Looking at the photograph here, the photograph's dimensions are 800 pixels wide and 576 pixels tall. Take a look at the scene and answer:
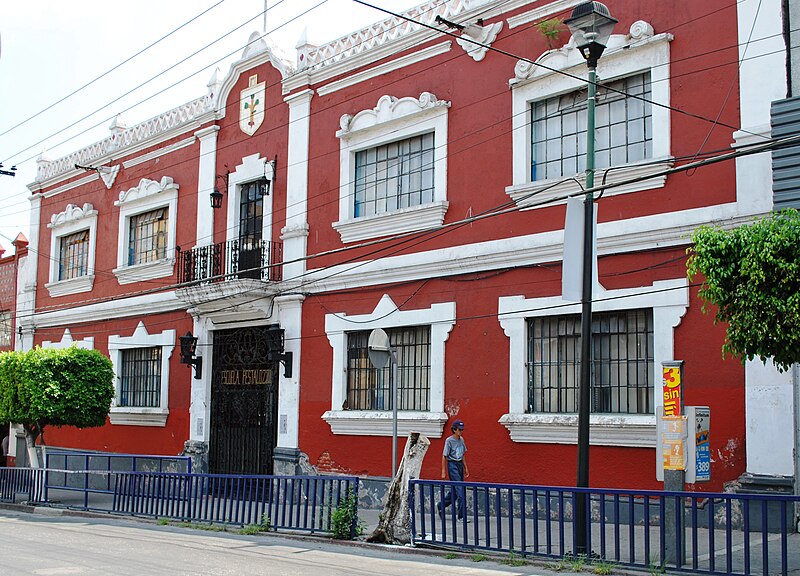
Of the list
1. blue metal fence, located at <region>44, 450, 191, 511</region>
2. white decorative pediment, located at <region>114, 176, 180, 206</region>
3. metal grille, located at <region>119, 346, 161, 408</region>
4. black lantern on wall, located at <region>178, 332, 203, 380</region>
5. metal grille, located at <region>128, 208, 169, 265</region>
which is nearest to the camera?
blue metal fence, located at <region>44, 450, 191, 511</region>

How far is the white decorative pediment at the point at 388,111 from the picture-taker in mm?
17564

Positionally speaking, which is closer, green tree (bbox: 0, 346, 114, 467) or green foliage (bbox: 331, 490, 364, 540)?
green foliage (bbox: 331, 490, 364, 540)

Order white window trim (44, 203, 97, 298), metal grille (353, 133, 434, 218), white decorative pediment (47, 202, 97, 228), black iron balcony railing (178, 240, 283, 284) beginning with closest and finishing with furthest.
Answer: metal grille (353, 133, 434, 218), black iron balcony railing (178, 240, 283, 284), white window trim (44, 203, 97, 298), white decorative pediment (47, 202, 97, 228)

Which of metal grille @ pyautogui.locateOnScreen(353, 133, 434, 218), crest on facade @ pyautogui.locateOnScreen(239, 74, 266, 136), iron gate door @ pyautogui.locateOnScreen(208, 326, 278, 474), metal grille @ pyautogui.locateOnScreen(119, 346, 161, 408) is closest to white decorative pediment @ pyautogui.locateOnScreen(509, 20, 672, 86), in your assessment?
metal grille @ pyautogui.locateOnScreen(353, 133, 434, 218)

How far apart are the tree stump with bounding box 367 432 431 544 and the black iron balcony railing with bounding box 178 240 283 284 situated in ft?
26.3

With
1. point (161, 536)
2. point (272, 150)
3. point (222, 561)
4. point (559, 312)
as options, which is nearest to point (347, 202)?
point (272, 150)

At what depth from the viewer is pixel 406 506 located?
12641 mm

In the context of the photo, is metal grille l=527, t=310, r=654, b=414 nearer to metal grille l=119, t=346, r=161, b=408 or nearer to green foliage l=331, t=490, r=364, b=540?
green foliage l=331, t=490, r=364, b=540

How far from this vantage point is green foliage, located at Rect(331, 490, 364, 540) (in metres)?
13.1

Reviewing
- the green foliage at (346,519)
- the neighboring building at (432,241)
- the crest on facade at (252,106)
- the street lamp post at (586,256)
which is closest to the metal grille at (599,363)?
the neighboring building at (432,241)

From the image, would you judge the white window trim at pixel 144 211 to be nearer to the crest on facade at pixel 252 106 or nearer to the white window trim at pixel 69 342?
the white window trim at pixel 69 342

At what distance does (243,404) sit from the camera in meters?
21.1

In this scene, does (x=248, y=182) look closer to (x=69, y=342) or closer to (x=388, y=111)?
(x=388, y=111)

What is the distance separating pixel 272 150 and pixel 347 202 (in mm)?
3045
